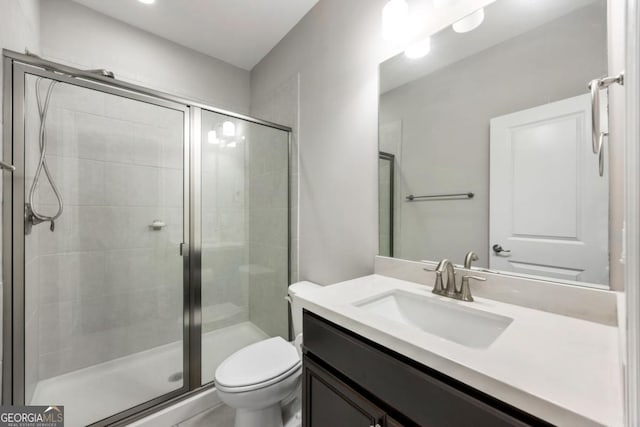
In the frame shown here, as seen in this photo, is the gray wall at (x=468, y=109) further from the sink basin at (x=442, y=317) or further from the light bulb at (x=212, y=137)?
the light bulb at (x=212, y=137)

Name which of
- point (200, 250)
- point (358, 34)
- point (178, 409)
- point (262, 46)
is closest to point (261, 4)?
point (262, 46)

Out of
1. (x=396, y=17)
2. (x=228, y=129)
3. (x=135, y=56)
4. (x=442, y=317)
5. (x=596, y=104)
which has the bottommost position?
(x=442, y=317)

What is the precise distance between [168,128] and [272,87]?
997mm

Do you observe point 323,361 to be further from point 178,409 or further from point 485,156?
A: point 178,409

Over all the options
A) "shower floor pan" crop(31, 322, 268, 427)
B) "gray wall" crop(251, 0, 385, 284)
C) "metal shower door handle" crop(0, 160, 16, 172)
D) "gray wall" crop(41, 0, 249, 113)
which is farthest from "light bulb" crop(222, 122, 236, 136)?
"shower floor pan" crop(31, 322, 268, 427)

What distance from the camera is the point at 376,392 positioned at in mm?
693

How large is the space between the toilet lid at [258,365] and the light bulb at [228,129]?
1.46m

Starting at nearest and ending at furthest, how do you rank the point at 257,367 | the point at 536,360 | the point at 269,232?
the point at 536,360, the point at 257,367, the point at 269,232

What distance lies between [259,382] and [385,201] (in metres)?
1.07

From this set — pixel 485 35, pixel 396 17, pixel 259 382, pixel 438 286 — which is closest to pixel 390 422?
pixel 438 286

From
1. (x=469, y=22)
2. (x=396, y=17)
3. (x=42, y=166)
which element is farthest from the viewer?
(x=42, y=166)

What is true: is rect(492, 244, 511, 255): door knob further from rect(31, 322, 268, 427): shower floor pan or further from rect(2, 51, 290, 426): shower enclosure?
rect(31, 322, 268, 427): shower floor pan

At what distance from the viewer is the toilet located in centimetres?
117

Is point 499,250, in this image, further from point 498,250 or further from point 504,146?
point 504,146
